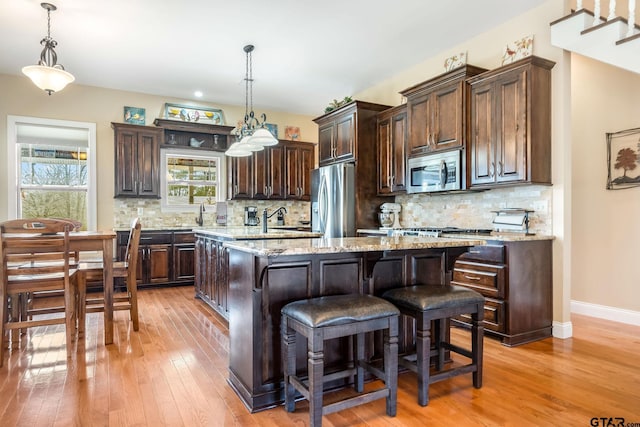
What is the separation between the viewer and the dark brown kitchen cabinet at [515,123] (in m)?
3.24

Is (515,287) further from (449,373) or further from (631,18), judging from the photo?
(631,18)

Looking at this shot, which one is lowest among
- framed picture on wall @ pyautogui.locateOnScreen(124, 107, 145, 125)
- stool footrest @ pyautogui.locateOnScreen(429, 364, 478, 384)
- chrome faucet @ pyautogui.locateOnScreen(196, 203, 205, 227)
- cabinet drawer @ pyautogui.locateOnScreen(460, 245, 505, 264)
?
stool footrest @ pyautogui.locateOnScreen(429, 364, 478, 384)

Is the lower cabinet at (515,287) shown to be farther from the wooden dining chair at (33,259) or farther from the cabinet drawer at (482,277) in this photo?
the wooden dining chair at (33,259)

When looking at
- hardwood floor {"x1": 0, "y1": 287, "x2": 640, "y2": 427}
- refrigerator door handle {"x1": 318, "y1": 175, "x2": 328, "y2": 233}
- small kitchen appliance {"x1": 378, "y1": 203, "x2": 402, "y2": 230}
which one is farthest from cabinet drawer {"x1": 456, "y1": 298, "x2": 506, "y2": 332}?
refrigerator door handle {"x1": 318, "y1": 175, "x2": 328, "y2": 233}

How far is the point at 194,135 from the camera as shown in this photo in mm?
6383

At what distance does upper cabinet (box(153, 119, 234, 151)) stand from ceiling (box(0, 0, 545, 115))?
571 mm

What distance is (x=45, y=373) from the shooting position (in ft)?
8.12

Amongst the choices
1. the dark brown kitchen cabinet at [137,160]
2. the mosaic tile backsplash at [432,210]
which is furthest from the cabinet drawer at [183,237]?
the dark brown kitchen cabinet at [137,160]

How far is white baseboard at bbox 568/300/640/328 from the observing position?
3689mm

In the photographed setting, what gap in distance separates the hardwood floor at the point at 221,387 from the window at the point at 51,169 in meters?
2.84

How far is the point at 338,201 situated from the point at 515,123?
2.40m

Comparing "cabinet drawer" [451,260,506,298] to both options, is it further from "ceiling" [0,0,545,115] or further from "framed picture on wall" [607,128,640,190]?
"ceiling" [0,0,545,115]

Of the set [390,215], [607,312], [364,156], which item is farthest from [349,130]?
[607,312]

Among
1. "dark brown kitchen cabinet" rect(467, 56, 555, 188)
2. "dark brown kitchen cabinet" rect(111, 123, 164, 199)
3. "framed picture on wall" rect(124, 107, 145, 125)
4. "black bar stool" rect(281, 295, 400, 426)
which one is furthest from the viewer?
"framed picture on wall" rect(124, 107, 145, 125)
